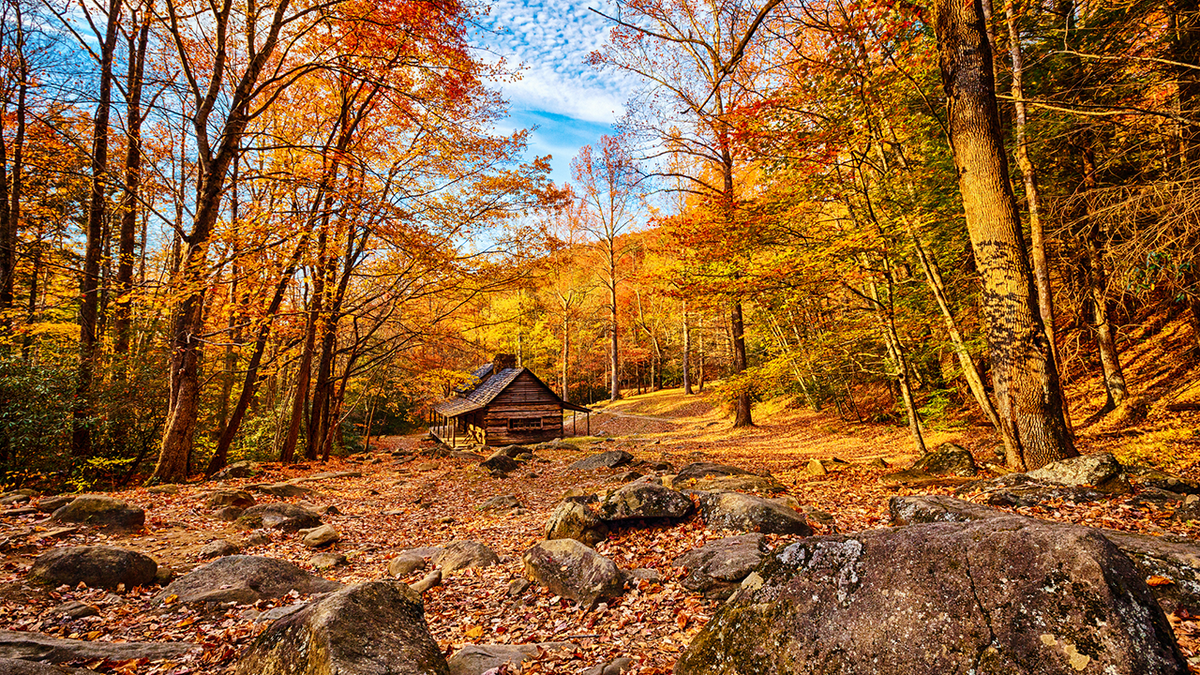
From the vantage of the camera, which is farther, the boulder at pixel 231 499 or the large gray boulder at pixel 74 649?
the boulder at pixel 231 499

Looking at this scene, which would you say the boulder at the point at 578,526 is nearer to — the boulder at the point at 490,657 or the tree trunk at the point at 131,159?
the boulder at the point at 490,657

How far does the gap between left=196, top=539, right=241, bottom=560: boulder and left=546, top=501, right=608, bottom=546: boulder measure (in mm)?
4145

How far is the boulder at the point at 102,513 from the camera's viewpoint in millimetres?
6799

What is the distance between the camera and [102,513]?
700 cm

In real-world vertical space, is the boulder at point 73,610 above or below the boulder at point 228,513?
above

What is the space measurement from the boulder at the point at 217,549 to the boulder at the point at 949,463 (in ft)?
35.2

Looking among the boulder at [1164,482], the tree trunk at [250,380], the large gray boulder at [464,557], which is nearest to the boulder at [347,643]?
the large gray boulder at [464,557]

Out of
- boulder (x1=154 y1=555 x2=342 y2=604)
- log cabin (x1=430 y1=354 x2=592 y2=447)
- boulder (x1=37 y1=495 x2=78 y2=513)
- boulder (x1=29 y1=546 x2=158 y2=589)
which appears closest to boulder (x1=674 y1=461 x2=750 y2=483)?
boulder (x1=154 y1=555 x2=342 y2=604)

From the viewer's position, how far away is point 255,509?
8242mm

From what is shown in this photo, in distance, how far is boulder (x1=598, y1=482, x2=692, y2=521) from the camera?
6.73 m

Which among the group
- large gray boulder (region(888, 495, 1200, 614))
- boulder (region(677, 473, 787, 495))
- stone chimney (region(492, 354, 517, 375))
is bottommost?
boulder (region(677, 473, 787, 495))

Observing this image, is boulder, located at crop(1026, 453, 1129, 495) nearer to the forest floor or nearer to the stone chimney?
the forest floor

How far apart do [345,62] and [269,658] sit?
35.7 feet

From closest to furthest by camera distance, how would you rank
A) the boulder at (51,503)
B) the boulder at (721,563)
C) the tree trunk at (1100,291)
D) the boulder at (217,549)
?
the boulder at (721,563) → the boulder at (217,549) → the boulder at (51,503) → the tree trunk at (1100,291)
